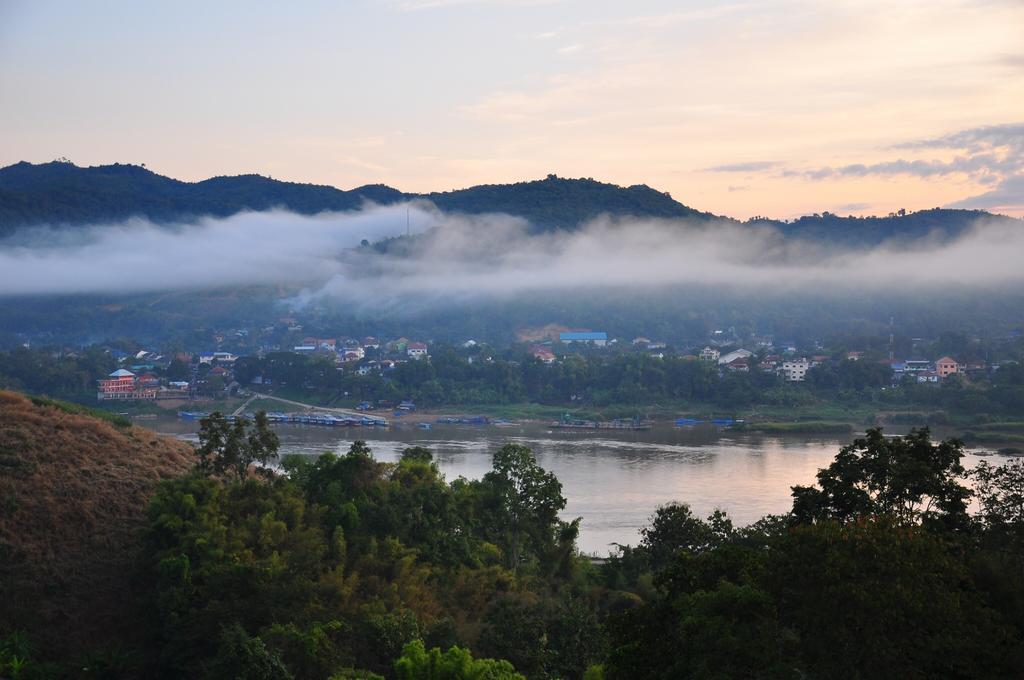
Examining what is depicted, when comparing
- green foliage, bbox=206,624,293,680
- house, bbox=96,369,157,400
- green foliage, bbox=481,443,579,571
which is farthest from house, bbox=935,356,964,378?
green foliage, bbox=206,624,293,680

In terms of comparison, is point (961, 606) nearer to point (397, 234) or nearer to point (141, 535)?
point (141, 535)

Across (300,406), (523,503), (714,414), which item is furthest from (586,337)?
(523,503)

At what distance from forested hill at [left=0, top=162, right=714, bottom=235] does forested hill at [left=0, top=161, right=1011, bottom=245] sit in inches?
3.5

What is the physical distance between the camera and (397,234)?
111 m

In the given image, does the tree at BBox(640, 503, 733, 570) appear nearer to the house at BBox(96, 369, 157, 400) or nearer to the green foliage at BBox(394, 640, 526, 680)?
the green foliage at BBox(394, 640, 526, 680)

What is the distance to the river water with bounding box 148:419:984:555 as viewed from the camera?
2248 centimetres

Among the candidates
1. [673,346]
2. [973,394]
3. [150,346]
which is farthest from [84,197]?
[973,394]

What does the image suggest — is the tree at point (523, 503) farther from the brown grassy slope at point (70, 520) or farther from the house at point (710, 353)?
the house at point (710, 353)

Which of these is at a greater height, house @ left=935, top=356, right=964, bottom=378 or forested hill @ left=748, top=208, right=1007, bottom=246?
forested hill @ left=748, top=208, right=1007, bottom=246

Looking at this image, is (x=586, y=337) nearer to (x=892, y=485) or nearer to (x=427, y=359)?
(x=427, y=359)

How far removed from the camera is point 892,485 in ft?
35.4

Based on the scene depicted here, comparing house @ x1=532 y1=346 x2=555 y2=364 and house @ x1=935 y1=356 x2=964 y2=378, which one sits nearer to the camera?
house @ x1=935 y1=356 x2=964 y2=378

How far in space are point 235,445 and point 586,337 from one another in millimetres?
53016

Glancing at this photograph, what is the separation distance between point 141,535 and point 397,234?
98.4 m
